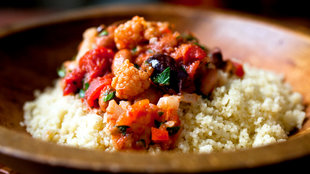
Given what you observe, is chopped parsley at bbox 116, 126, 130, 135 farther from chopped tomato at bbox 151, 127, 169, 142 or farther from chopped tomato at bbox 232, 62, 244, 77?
chopped tomato at bbox 232, 62, 244, 77

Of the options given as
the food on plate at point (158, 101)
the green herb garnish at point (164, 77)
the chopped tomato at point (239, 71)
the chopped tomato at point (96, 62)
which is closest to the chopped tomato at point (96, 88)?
the food on plate at point (158, 101)

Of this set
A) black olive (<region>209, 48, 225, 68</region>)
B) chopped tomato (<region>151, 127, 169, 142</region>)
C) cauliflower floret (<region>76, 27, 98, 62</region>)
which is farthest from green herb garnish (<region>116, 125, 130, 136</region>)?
black olive (<region>209, 48, 225, 68</region>)

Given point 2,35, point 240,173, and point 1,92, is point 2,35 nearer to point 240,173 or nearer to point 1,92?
point 1,92

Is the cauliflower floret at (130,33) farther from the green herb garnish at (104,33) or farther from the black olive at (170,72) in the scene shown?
the black olive at (170,72)

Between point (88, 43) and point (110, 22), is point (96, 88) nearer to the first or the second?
point (88, 43)

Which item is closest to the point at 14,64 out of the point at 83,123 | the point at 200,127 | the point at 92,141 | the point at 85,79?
the point at 85,79
